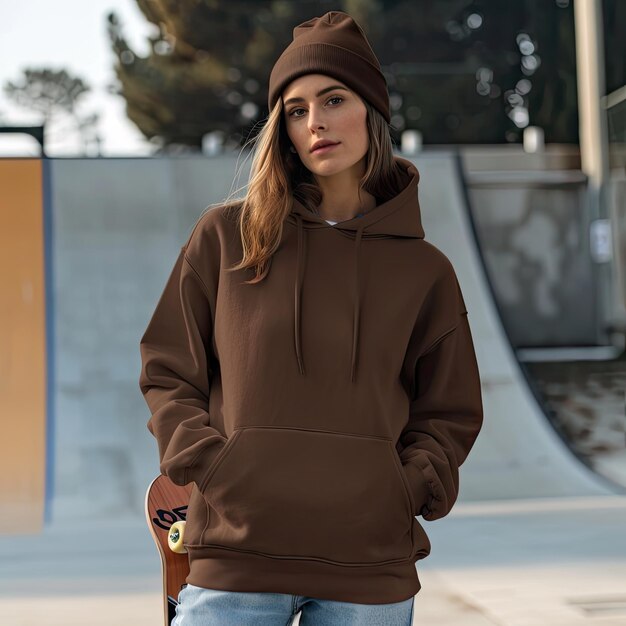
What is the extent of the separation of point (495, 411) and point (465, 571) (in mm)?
2897

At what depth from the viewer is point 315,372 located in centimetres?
156

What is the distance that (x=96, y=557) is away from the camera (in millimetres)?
5051

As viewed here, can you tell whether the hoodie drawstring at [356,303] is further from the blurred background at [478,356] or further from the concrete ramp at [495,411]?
the concrete ramp at [495,411]

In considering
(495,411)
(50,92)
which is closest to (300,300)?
(495,411)

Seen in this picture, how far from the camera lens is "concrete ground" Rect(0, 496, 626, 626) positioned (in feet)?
13.2

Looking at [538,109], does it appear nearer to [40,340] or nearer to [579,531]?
[40,340]

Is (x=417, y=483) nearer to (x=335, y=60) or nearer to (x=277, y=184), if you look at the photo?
(x=277, y=184)

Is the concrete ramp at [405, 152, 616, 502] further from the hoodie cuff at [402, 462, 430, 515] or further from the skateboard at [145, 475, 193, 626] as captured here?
the hoodie cuff at [402, 462, 430, 515]

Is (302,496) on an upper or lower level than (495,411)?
upper

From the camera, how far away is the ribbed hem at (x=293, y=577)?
1498mm

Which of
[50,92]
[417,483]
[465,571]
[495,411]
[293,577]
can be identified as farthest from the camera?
[50,92]

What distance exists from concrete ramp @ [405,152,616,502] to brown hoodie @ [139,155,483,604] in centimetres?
477

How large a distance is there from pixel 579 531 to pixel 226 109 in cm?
1739

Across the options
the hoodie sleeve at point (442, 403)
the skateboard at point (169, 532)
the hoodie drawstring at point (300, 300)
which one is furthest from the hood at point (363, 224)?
the skateboard at point (169, 532)
